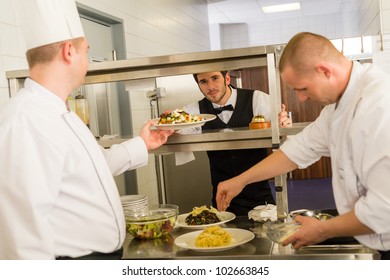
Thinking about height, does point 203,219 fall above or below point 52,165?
below

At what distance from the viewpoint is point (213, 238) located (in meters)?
1.82

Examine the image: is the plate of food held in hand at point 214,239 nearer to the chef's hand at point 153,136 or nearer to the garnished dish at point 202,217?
the garnished dish at point 202,217

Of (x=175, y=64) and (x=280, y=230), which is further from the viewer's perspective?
(x=175, y=64)

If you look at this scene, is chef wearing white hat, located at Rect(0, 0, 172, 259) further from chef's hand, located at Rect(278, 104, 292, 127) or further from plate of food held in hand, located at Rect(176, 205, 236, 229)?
chef's hand, located at Rect(278, 104, 292, 127)

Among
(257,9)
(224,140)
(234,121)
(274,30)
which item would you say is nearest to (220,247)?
(224,140)

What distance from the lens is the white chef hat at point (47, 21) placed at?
5.18ft

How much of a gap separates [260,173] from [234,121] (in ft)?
2.83

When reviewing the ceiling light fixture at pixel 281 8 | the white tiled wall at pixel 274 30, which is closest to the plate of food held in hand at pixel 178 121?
the ceiling light fixture at pixel 281 8

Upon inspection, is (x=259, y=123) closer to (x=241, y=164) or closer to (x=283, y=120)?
(x=283, y=120)

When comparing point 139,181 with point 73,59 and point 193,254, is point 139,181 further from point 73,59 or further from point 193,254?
point 73,59

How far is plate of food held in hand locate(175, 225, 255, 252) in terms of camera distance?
5.90ft

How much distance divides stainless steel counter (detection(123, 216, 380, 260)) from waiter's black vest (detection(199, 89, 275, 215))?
0.73 m

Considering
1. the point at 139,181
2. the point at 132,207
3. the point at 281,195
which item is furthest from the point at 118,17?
the point at 281,195

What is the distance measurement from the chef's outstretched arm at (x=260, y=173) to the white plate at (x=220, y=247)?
177mm
